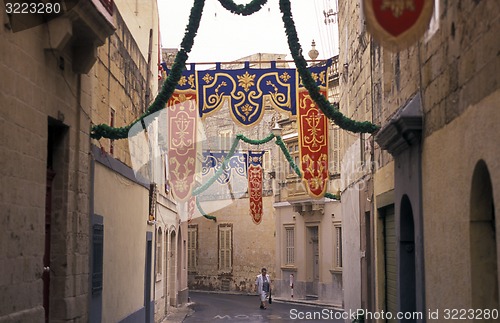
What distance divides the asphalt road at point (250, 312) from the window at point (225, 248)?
6.21 m

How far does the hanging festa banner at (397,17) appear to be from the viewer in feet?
19.5

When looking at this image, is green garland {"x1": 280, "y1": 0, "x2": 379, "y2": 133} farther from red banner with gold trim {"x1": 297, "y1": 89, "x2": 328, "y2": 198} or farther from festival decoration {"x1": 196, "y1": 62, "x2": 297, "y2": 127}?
festival decoration {"x1": 196, "y1": 62, "x2": 297, "y2": 127}

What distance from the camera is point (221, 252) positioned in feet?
135

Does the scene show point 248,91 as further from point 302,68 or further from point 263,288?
point 263,288

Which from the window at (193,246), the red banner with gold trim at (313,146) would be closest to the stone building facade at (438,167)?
the red banner with gold trim at (313,146)

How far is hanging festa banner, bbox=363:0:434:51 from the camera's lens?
19.5ft

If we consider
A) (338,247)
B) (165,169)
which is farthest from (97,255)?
(338,247)

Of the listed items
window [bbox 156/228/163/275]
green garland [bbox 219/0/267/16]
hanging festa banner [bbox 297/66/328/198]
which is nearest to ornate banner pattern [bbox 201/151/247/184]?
window [bbox 156/228/163/275]

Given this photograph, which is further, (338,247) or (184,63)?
(338,247)

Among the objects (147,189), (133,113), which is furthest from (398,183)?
(147,189)

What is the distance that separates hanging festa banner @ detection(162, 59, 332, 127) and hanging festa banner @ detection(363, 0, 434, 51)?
1096cm

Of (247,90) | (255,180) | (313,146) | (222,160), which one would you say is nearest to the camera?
(313,146)

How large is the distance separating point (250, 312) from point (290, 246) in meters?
8.45

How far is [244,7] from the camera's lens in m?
11.2
